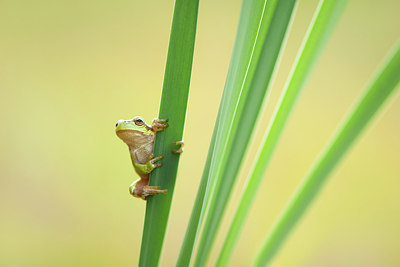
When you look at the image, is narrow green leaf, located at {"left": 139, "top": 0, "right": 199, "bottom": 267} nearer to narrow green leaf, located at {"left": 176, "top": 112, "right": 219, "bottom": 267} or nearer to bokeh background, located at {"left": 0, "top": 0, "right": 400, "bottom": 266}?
narrow green leaf, located at {"left": 176, "top": 112, "right": 219, "bottom": 267}

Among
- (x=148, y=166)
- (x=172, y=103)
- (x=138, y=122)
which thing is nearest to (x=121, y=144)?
(x=138, y=122)

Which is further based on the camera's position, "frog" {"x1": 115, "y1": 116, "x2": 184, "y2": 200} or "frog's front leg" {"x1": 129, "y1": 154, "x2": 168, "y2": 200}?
"frog" {"x1": 115, "y1": 116, "x2": 184, "y2": 200}

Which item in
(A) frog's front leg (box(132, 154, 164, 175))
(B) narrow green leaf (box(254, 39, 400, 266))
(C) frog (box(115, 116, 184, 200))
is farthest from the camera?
(C) frog (box(115, 116, 184, 200))

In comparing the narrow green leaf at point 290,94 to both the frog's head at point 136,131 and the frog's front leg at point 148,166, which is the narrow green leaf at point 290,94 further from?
the frog's head at point 136,131

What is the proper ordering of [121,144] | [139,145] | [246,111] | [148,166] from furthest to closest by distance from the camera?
[121,144] → [139,145] → [148,166] → [246,111]

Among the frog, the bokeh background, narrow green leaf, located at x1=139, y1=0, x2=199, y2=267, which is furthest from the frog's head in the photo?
the bokeh background

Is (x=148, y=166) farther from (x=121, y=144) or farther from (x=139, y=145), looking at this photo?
(x=121, y=144)

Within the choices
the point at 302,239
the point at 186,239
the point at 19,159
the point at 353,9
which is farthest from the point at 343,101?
the point at 186,239
